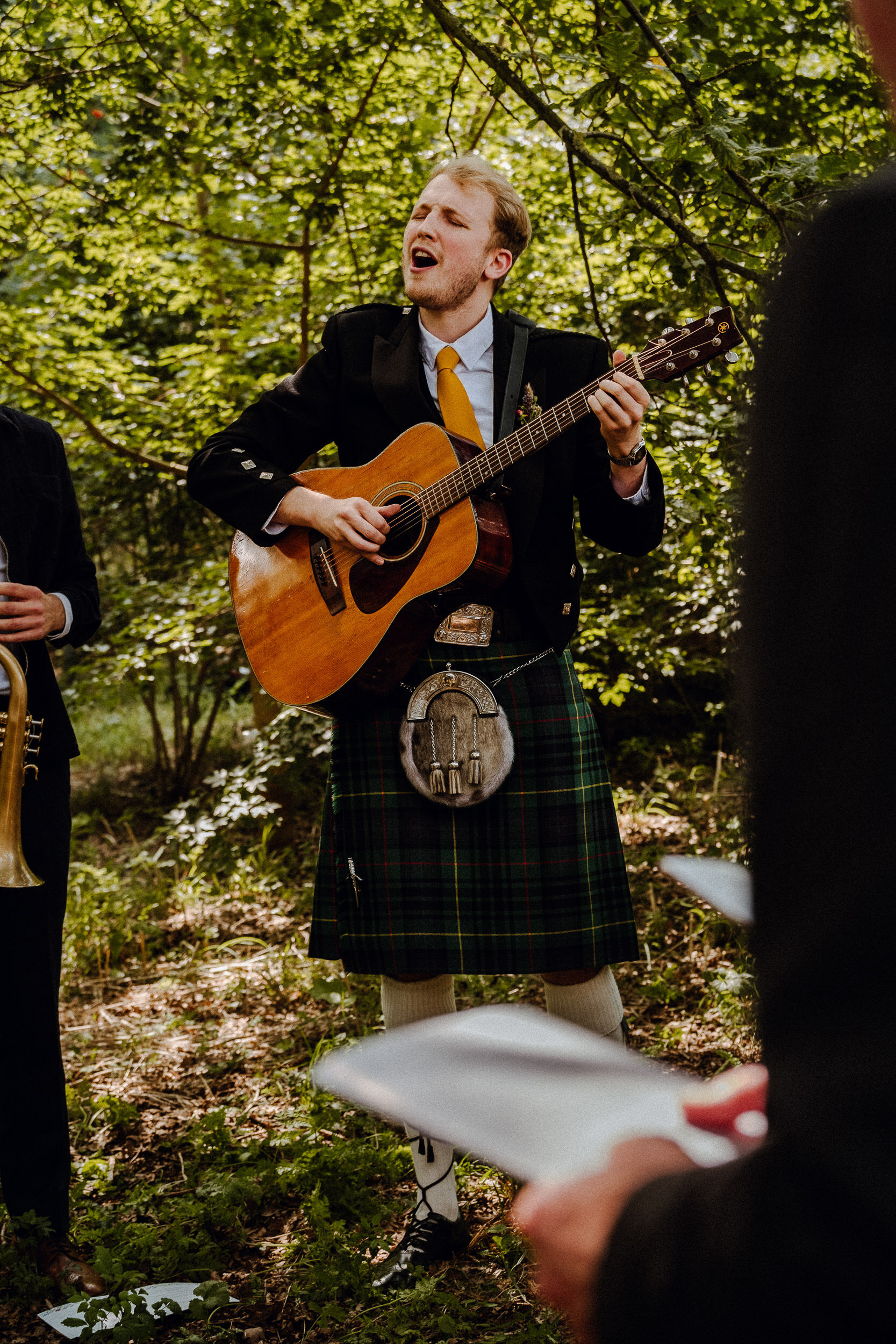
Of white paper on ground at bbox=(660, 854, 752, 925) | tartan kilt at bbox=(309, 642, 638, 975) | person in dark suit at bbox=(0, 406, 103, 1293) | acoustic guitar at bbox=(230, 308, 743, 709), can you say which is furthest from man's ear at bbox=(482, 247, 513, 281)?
white paper on ground at bbox=(660, 854, 752, 925)

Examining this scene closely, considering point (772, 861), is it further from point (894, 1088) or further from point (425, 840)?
point (425, 840)

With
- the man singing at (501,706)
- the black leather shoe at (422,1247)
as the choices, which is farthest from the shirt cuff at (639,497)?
the black leather shoe at (422,1247)

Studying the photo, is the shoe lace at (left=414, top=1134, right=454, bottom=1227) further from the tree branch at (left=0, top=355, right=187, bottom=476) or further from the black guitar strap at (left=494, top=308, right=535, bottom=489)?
the tree branch at (left=0, top=355, right=187, bottom=476)

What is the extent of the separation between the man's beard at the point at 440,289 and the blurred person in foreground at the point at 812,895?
1.90 m

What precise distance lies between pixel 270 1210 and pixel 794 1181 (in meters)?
2.37

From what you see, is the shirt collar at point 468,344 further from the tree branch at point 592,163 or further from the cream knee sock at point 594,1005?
the cream knee sock at point 594,1005

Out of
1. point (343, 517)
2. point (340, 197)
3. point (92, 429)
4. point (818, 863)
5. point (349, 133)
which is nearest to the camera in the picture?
point (818, 863)

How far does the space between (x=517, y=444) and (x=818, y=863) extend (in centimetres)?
172

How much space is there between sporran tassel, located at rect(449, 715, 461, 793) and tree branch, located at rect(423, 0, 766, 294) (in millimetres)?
1095

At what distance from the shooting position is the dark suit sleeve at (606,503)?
2150 mm

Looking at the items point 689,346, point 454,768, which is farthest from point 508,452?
point 454,768

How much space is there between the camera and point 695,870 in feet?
2.08

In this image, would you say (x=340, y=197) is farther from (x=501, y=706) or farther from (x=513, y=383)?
(x=501, y=706)

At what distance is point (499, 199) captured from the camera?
Result: 7.55ft
